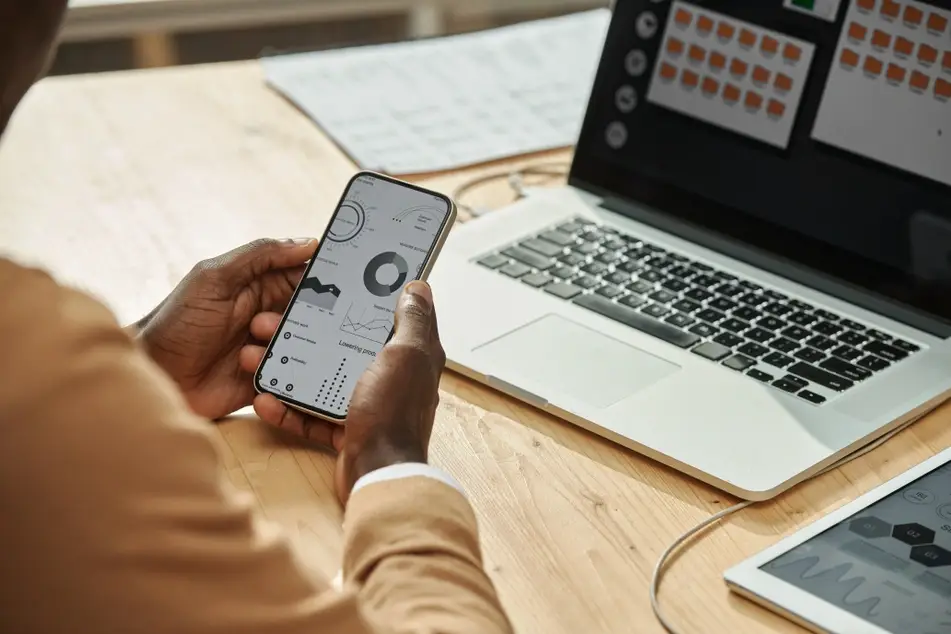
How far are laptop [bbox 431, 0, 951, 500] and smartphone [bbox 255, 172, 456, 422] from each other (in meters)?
0.11

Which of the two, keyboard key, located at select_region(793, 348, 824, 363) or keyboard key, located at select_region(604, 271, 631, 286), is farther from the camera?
keyboard key, located at select_region(604, 271, 631, 286)

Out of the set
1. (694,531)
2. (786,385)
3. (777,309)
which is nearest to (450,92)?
(777,309)

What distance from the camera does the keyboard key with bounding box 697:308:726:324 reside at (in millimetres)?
1042

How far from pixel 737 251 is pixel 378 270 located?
40cm

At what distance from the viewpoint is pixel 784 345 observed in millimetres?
1007

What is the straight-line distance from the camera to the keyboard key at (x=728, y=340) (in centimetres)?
101

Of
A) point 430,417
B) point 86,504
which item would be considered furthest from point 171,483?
point 430,417

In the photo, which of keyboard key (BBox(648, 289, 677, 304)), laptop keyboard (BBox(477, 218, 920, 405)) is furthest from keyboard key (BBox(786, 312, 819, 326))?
keyboard key (BBox(648, 289, 677, 304))

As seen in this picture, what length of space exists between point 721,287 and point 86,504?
27.4 inches

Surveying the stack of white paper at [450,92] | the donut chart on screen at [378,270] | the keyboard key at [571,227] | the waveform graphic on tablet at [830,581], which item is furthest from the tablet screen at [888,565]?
the stack of white paper at [450,92]

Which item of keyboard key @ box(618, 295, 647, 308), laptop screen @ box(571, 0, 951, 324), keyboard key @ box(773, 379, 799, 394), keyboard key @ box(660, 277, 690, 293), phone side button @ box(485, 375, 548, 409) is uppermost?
laptop screen @ box(571, 0, 951, 324)

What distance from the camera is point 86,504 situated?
515 mm

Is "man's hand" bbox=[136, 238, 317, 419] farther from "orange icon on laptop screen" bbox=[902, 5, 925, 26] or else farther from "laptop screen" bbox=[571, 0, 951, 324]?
"orange icon on laptop screen" bbox=[902, 5, 925, 26]

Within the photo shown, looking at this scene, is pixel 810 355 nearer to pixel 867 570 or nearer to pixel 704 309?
pixel 704 309
